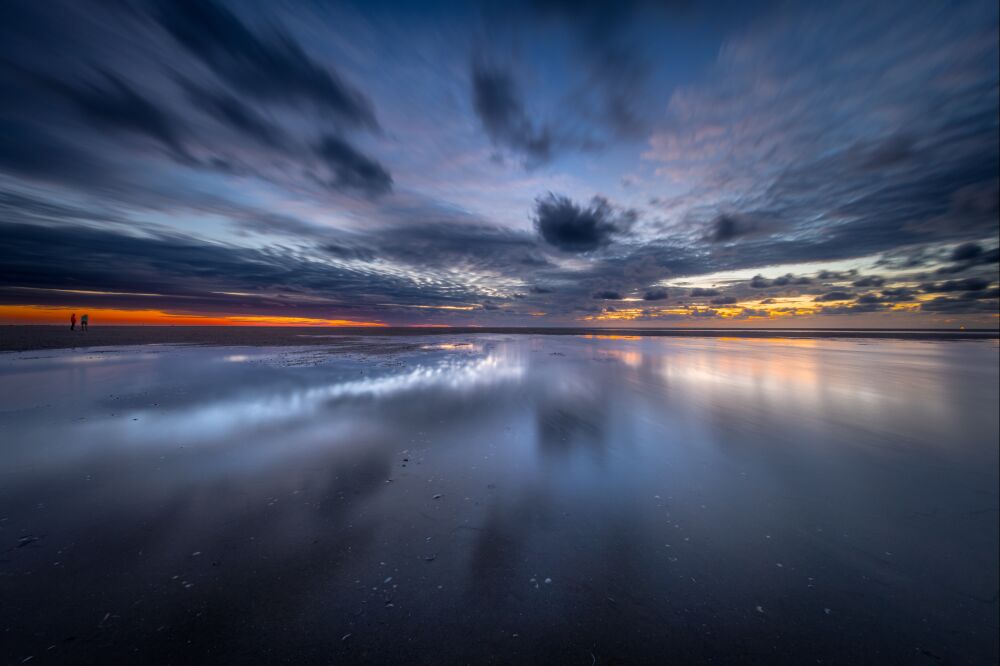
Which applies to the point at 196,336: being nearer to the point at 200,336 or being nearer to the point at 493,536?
the point at 200,336

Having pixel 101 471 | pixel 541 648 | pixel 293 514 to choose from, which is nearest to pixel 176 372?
pixel 101 471

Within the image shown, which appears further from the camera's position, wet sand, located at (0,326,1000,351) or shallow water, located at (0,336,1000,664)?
wet sand, located at (0,326,1000,351)

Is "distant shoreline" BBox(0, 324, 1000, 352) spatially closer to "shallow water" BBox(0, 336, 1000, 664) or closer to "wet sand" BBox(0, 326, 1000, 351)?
"wet sand" BBox(0, 326, 1000, 351)

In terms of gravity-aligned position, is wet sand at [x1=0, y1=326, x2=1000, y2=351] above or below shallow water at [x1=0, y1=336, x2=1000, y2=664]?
above

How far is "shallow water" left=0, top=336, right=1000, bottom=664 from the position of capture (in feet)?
10.5

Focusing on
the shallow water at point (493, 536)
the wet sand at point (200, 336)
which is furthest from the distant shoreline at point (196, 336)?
the shallow water at point (493, 536)

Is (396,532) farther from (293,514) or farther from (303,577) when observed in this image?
(293,514)

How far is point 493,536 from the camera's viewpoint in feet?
15.4

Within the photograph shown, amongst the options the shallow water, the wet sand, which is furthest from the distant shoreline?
the shallow water

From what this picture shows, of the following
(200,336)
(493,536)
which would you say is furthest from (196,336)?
(493,536)

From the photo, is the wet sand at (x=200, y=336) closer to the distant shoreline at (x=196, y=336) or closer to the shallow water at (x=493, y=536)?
the distant shoreline at (x=196, y=336)

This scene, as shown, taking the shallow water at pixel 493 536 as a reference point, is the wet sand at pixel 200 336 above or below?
above

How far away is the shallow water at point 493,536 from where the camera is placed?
3.20m

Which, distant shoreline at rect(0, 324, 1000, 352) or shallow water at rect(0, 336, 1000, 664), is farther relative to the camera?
distant shoreline at rect(0, 324, 1000, 352)
